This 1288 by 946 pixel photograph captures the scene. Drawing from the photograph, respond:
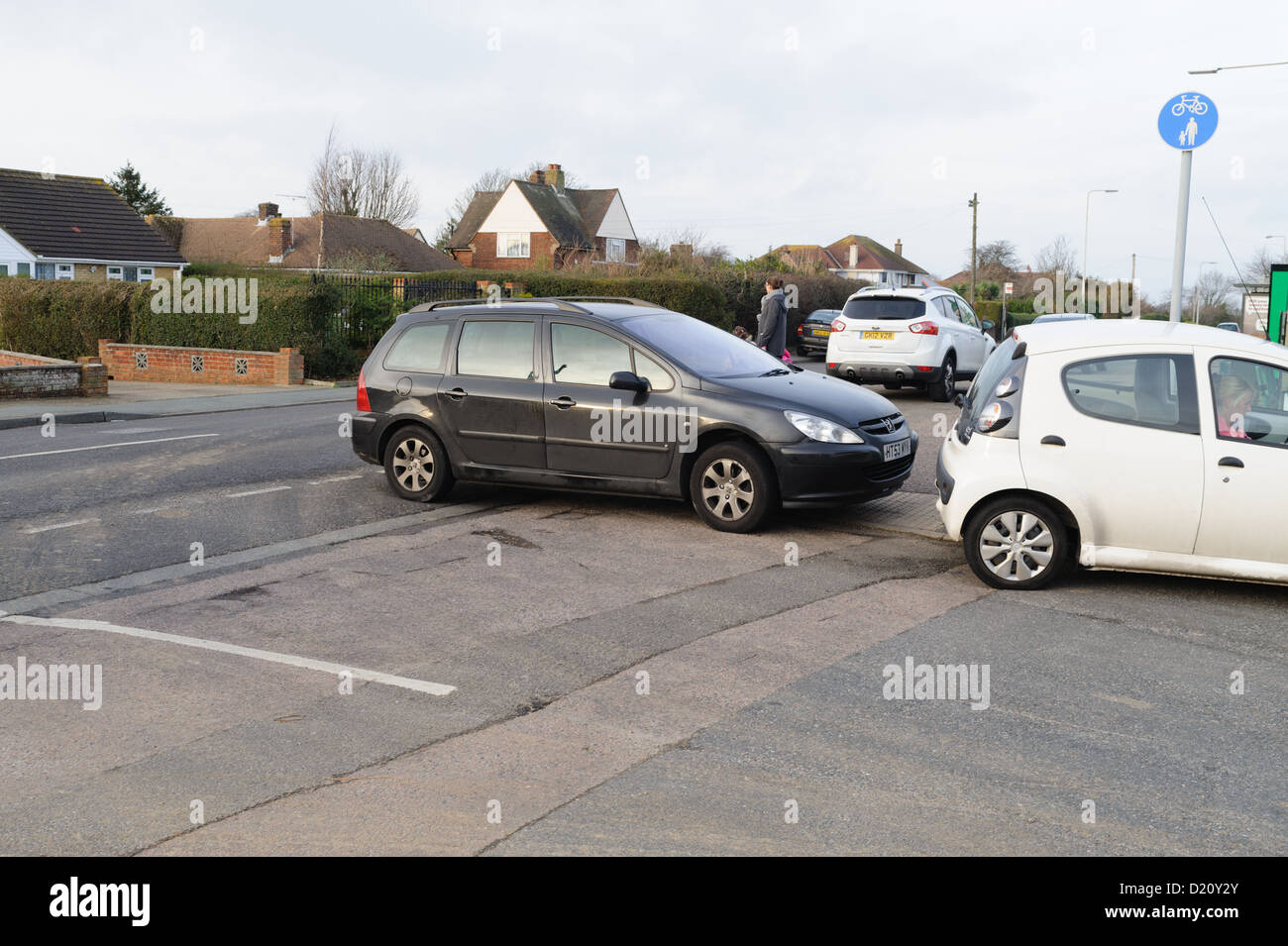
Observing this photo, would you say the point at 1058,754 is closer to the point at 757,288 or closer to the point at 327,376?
the point at 327,376

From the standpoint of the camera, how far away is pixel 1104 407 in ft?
23.2

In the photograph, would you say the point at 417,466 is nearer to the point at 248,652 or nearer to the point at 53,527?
the point at 53,527

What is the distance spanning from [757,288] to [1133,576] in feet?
100

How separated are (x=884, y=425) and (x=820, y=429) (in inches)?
27.6

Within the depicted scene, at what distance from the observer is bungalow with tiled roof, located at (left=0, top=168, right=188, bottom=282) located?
43125 millimetres

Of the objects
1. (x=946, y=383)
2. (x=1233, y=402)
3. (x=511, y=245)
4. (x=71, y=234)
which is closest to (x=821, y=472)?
(x=1233, y=402)

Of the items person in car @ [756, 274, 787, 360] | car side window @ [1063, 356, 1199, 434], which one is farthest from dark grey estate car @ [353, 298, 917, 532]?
person in car @ [756, 274, 787, 360]

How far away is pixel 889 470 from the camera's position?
8.90 metres

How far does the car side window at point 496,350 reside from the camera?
9.61 metres

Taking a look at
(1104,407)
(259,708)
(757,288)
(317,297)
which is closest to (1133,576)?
(1104,407)

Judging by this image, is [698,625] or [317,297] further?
[317,297]

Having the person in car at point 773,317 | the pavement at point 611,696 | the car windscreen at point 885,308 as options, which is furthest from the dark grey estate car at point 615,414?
the car windscreen at point 885,308

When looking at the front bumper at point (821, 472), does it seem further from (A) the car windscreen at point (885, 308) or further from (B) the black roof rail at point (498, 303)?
(A) the car windscreen at point (885, 308)
